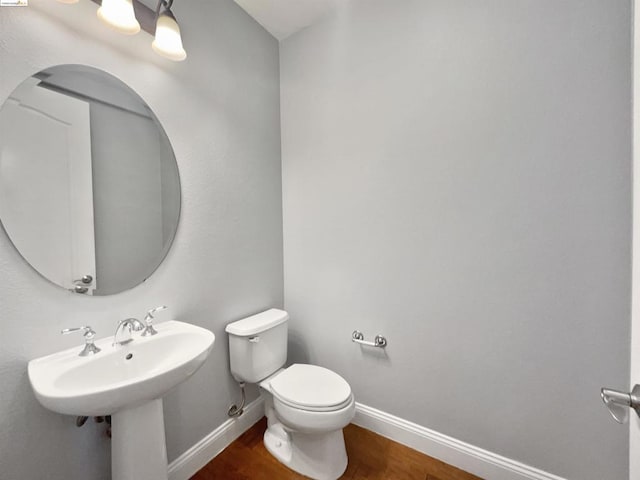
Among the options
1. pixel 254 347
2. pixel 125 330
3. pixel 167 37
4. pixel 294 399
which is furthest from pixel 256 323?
→ pixel 167 37

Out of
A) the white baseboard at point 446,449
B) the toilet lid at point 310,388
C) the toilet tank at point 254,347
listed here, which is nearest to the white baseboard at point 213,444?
the toilet tank at point 254,347

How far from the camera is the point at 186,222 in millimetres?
1294

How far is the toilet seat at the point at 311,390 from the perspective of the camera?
1.19 metres

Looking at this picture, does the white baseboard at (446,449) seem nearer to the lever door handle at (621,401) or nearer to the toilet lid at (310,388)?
the toilet lid at (310,388)

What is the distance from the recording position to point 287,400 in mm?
1227

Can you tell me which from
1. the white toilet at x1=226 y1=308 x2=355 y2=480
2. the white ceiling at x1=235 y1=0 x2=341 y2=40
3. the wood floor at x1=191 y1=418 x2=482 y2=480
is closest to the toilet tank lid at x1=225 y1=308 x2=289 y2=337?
the white toilet at x1=226 y1=308 x2=355 y2=480

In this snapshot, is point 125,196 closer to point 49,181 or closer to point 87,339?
point 49,181

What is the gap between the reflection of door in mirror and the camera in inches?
32.8

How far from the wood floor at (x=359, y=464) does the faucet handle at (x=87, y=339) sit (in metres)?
0.90

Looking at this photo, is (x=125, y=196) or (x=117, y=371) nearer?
(x=117, y=371)

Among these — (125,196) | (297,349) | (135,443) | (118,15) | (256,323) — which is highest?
(118,15)

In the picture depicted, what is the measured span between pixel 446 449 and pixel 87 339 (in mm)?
1756

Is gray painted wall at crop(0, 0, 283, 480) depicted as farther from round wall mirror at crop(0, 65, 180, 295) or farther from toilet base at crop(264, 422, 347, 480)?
toilet base at crop(264, 422, 347, 480)

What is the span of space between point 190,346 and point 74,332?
1.32 ft
